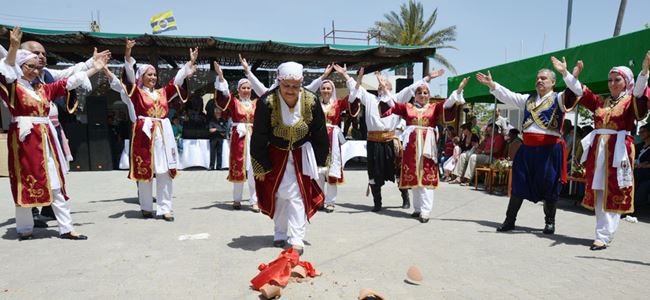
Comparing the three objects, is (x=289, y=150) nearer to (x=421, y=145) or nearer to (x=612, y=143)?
(x=421, y=145)

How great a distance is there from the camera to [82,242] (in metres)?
4.91

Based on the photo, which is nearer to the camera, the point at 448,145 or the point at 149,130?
the point at 149,130

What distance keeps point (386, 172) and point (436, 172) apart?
887mm

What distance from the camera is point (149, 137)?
581 cm

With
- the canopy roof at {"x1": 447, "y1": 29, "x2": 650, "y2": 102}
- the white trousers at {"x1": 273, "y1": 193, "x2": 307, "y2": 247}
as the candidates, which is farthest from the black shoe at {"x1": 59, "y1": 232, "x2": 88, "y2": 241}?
the canopy roof at {"x1": 447, "y1": 29, "x2": 650, "y2": 102}

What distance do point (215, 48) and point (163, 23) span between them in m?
→ 3.02

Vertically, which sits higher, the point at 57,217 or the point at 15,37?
the point at 15,37

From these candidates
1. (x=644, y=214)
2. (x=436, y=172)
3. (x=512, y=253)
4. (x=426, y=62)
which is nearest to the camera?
(x=512, y=253)

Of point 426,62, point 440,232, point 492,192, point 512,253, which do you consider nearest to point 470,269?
point 512,253

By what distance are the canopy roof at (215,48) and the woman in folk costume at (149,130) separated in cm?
695

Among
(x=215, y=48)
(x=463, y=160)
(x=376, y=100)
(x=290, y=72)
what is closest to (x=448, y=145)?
(x=463, y=160)

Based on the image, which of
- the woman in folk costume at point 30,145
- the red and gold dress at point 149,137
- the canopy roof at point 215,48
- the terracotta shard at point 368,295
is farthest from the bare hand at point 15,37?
the canopy roof at point 215,48

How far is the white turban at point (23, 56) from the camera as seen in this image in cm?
476

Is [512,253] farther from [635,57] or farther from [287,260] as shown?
[635,57]
